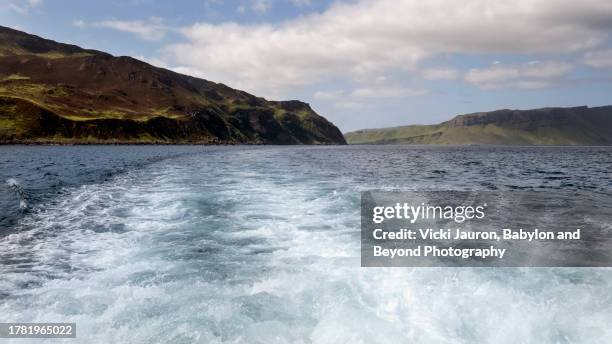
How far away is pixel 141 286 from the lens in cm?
992

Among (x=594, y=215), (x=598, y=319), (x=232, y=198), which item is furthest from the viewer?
(x=232, y=198)

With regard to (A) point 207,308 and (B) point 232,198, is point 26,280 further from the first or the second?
(B) point 232,198

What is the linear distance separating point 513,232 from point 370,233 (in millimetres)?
5407

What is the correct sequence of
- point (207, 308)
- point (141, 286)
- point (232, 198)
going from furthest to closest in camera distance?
point (232, 198) < point (141, 286) < point (207, 308)

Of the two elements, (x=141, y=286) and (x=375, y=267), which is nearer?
(x=141, y=286)

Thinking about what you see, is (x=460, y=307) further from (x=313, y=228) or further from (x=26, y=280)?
(x=26, y=280)

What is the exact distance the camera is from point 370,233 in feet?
50.2

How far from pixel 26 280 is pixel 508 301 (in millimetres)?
11453

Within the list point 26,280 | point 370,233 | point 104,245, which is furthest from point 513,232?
point 26,280

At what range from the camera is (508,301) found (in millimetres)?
8914

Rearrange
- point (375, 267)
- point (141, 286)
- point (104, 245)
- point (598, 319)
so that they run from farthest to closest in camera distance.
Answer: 1. point (104, 245)
2. point (375, 267)
3. point (141, 286)
4. point (598, 319)

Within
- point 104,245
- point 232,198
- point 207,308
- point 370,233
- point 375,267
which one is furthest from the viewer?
point 232,198

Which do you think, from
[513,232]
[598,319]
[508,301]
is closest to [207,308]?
[508,301]

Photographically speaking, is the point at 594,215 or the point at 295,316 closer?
the point at 295,316
